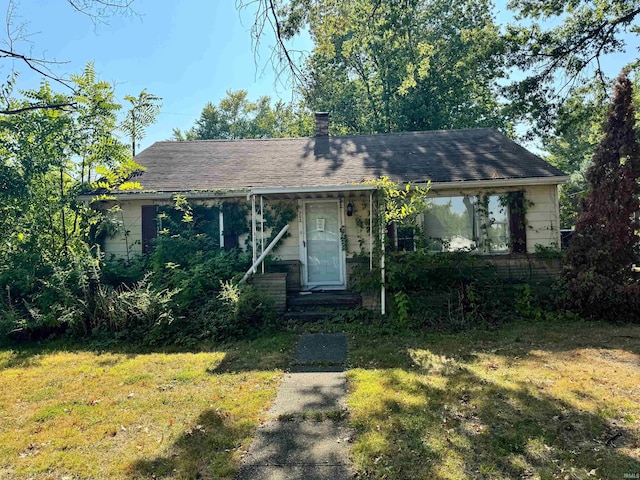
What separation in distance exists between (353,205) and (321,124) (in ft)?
15.5

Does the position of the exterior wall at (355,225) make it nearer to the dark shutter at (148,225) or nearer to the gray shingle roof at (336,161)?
the dark shutter at (148,225)

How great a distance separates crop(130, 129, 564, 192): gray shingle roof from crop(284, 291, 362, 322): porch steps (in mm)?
2425

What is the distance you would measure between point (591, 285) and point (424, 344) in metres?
3.42

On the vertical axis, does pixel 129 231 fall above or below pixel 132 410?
above

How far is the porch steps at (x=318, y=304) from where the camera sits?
761 centimetres

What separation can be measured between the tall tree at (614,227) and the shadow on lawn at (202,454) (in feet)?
21.7

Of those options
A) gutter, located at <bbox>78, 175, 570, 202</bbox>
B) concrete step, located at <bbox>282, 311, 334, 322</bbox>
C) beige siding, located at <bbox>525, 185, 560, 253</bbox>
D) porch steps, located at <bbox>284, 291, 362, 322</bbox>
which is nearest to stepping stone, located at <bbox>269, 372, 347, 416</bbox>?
concrete step, located at <bbox>282, 311, 334, 322</bbox>

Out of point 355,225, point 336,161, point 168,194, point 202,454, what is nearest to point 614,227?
point 355,225

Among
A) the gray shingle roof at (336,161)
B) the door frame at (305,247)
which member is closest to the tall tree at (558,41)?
the gray shingle roof at (336,161)

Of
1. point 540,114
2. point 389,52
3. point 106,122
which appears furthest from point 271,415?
point 389,52

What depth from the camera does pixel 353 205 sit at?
905 cm

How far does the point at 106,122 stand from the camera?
7824 millimetres

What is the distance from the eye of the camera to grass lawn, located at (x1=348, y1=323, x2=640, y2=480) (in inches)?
114

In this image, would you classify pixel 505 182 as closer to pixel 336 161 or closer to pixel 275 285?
pixel 336 161
